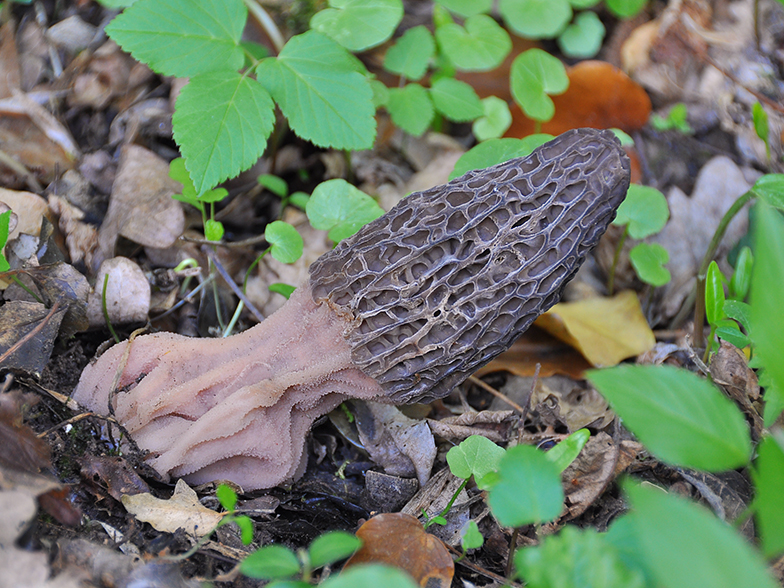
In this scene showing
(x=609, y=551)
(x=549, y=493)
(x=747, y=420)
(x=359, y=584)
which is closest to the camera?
(x=359, y=584)

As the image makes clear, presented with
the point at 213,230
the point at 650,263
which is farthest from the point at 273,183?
the point at 650,263

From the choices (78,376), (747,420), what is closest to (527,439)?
(747,420)

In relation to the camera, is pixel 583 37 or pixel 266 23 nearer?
pixel 266 23

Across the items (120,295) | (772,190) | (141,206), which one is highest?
(772,190)

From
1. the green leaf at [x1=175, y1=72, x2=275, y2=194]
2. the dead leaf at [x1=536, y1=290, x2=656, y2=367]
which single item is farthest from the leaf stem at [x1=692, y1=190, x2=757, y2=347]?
the green leaf at [x1=175, y1=72, x2=275, y2=194]

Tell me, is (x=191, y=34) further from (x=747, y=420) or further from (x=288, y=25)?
(x=747, y=420)

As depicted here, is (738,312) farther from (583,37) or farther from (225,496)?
(583,37)

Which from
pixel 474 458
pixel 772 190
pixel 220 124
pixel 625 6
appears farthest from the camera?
pixel 625 6

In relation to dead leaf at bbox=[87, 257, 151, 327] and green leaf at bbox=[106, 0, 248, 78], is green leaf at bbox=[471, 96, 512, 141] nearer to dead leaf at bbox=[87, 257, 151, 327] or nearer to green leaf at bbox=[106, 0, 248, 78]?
green leaf at bbox=[106, 0, 248, 78]
